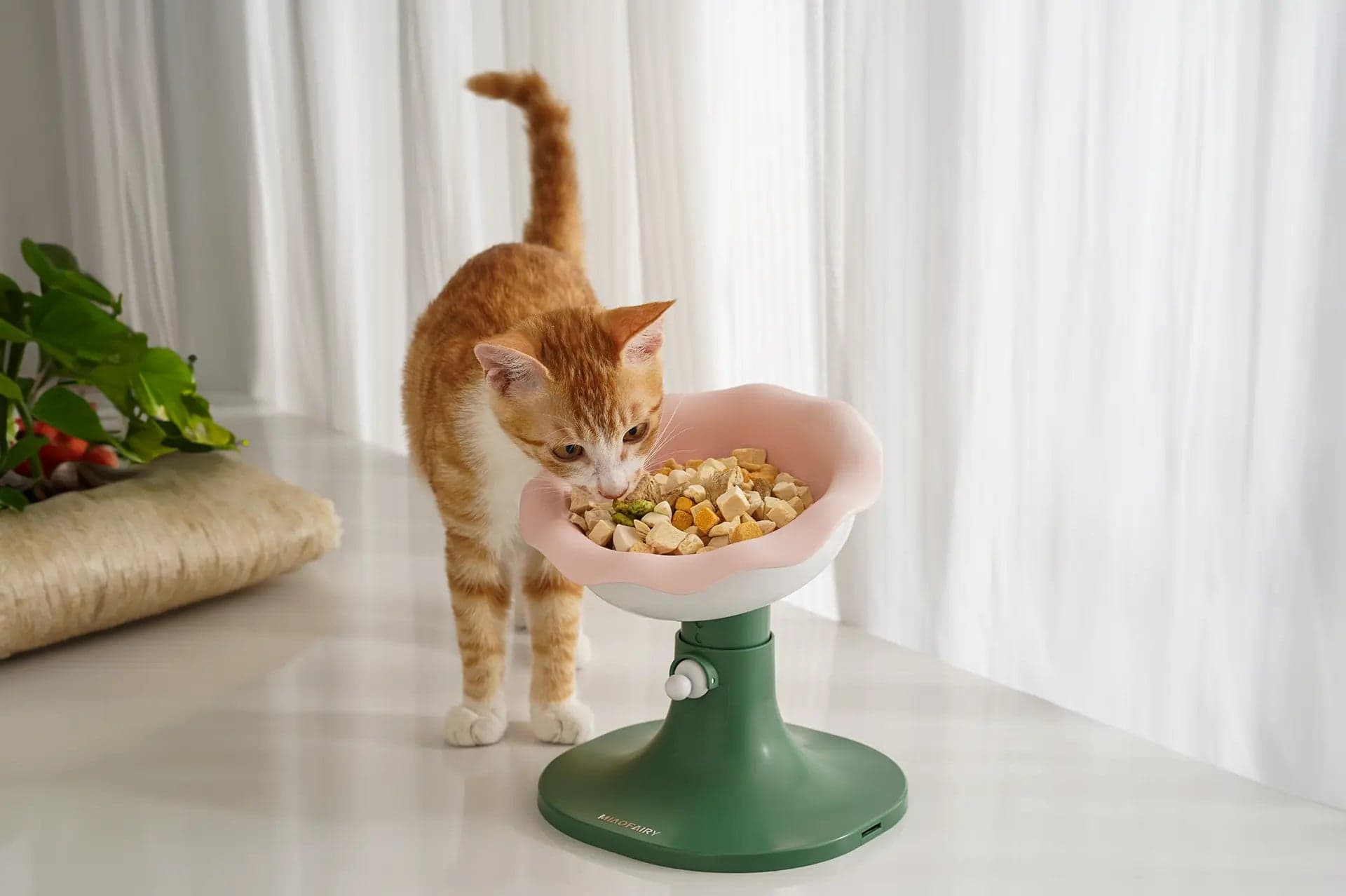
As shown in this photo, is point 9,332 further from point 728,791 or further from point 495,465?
point 728,791

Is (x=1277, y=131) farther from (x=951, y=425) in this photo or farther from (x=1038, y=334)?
(x=951, y=425)

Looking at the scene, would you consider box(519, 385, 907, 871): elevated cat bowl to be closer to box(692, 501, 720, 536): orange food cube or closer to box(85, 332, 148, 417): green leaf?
box(692, 501, 720, 536): orange food cube

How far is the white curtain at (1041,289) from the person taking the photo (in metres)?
1.12

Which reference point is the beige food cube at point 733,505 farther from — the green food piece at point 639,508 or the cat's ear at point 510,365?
the cat's ear at point 510,365

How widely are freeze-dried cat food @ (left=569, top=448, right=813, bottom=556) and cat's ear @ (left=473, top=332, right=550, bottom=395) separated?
0.11 metres

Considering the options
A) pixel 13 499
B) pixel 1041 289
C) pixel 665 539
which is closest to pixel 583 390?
pixel 665 539

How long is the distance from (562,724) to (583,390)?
409 millimetres

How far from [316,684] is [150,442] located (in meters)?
0.62

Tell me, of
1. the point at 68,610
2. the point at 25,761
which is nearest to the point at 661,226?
the point at 68,610

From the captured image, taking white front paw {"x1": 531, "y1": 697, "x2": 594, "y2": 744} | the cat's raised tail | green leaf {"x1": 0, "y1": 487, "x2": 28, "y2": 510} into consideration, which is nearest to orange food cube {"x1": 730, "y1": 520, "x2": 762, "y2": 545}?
white front paw {"x1": 531, "y1": 697, "x2": 594, "y2": 744}

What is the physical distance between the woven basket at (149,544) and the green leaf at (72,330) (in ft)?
0.64

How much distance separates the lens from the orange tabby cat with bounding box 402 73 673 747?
112cm

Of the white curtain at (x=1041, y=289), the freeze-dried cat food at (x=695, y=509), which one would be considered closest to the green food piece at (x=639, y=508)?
the freeze-dried cat food at (x=695, y=509)

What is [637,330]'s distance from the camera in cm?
111
